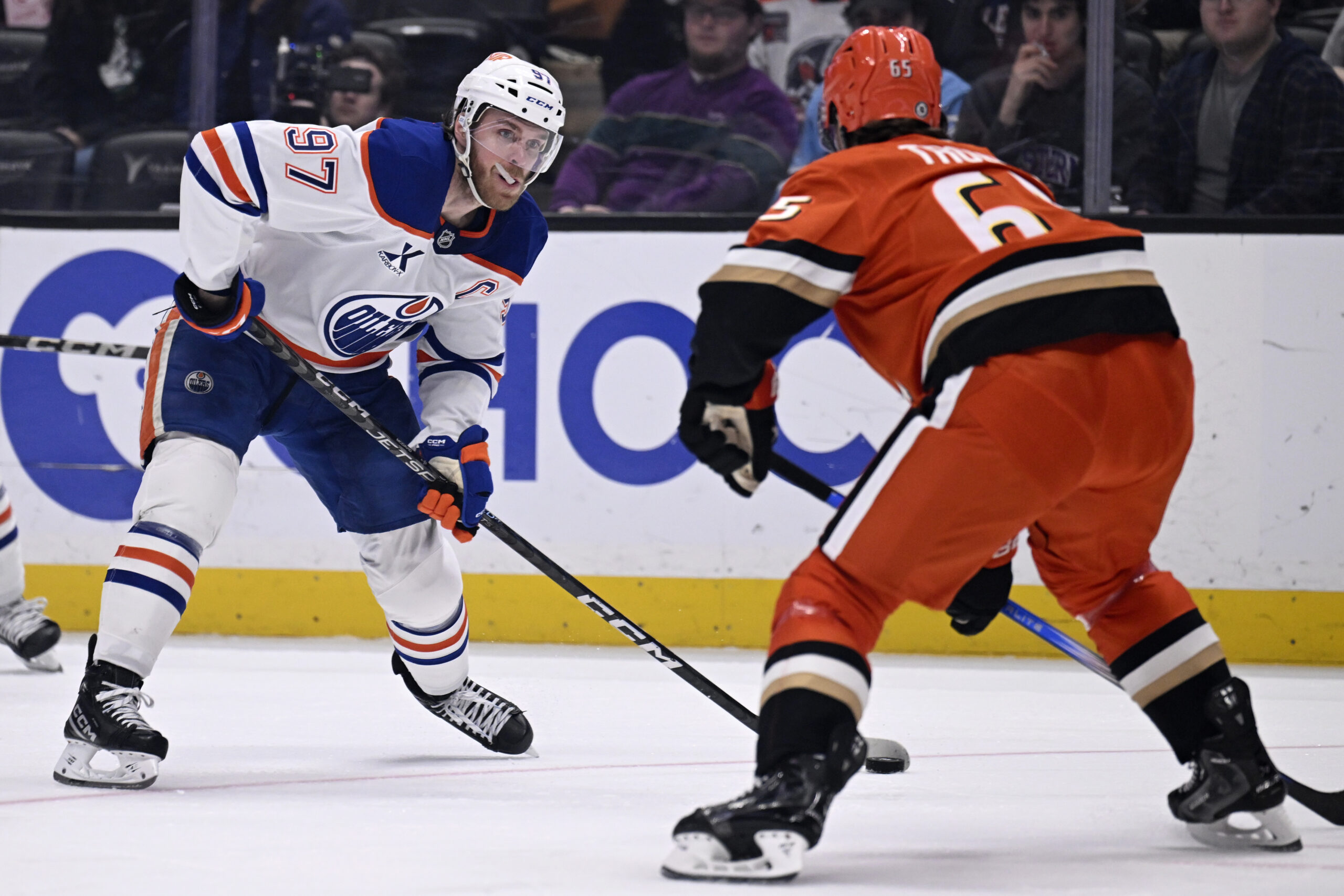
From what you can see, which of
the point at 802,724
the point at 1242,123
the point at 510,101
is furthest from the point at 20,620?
the point at 1242,123

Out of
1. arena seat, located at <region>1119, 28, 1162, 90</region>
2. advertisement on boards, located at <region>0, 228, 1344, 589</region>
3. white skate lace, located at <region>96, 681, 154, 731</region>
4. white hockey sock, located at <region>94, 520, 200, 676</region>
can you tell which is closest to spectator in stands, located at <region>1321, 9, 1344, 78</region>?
arena seat, located at <region>1119, 28, 1162, 90</region>

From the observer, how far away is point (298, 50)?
454 centimetres

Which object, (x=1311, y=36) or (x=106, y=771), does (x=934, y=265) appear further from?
(x=1311, y=36)

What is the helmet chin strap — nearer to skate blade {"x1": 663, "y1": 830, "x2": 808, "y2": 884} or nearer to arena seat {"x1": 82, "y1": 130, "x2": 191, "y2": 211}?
skate blade {"x1": 663, "y1": 830, "x2": 808, "y2": 884}

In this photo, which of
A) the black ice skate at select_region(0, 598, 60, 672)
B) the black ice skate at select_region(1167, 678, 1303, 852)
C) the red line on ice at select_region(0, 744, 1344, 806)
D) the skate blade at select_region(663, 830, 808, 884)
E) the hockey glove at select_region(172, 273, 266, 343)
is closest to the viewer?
the skate blade at select_region(663, 830, 808, 884)

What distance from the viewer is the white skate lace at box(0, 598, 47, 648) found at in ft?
11.5

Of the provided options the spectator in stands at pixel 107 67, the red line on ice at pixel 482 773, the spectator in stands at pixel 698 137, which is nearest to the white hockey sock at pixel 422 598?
the red line on ice at pixel 482 773

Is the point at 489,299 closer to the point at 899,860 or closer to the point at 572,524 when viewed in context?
the point at 899,860

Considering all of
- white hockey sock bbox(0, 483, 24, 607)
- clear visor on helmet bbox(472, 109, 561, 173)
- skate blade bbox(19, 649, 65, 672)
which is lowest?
skate blade bbox(19, 649, 65, 672)

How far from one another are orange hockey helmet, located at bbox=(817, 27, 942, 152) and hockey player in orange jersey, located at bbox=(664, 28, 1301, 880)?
0.22 ft

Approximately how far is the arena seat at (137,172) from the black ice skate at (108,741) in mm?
2566

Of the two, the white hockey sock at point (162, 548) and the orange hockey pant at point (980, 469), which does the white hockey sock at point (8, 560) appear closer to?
the white hockey sock at point (162, 548)

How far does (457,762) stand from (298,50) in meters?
2.73

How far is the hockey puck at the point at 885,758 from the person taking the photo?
2475mm
